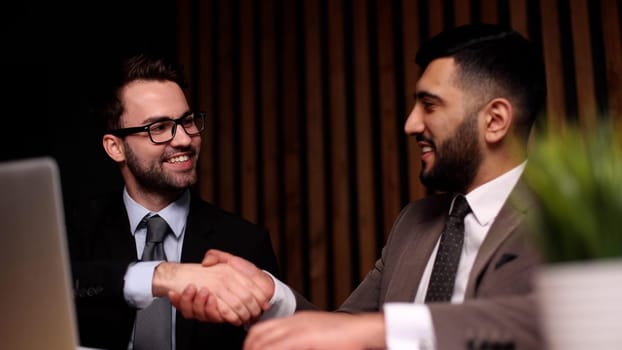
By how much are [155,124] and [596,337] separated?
7.13 ft

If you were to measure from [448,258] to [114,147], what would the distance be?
59.6 inches

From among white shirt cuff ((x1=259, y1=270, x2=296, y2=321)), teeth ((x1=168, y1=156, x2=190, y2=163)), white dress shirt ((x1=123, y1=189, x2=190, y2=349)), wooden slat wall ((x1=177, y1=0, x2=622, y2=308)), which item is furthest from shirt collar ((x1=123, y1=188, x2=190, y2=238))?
wooden slat wall ((x1=177, y1=0, x2=622, y2=308))

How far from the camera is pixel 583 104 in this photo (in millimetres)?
2850

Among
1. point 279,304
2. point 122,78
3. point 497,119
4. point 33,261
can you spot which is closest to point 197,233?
point 279,304

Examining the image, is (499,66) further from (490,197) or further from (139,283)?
(139,283)

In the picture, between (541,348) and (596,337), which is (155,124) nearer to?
(541,348)

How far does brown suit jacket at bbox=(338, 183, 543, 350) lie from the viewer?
3.58 ft

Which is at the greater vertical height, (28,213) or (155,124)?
(155,124)

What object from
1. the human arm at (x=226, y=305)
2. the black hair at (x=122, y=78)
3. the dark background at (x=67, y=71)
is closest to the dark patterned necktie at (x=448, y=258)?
the human arm at (x=226, y=305)

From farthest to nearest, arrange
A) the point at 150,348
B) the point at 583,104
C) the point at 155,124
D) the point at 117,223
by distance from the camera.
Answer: the point at 583,104 < the point at 155,124 < the point at 117,223 < the point at 150,348

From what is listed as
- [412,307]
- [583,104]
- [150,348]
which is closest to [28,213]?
[412,307]

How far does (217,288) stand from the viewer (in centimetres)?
183

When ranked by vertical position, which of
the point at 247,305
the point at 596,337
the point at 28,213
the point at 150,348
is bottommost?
the point at 150,348

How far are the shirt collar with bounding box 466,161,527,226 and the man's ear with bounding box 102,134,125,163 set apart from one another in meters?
1.46
